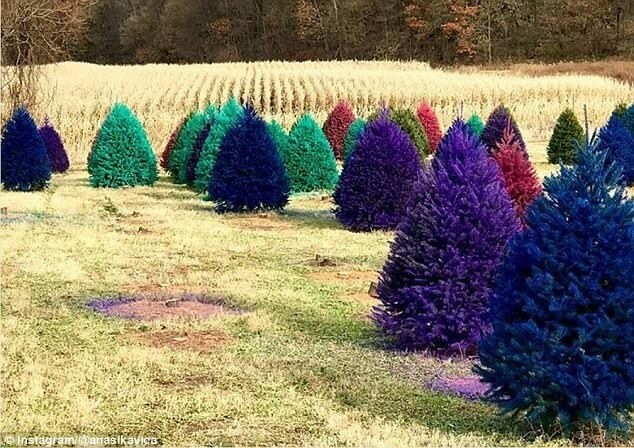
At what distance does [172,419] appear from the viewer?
577cm

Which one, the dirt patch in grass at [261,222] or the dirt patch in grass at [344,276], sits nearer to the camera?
the dirt patch in grass at [344,276]

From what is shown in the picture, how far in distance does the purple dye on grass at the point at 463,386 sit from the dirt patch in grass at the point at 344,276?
3.67 metres

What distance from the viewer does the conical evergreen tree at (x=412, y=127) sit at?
2409cm

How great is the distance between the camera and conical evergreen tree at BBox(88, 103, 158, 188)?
21.1 meters

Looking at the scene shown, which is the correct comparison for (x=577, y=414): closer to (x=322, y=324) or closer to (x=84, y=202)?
(x=322, y=324)

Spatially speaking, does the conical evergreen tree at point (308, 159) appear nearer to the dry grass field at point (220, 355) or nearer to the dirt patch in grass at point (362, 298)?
the dry grass field at point (220, 355)

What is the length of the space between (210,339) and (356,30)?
63085 mm

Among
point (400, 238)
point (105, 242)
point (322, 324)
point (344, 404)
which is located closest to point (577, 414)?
point (344, 404)

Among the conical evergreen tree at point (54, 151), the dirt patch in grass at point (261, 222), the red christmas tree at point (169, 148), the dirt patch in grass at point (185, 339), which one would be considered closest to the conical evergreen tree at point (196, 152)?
the red christmas tree at point (169, 148)

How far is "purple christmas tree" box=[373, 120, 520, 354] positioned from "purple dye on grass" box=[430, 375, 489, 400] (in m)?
0.59

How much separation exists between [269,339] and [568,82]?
3259 cm

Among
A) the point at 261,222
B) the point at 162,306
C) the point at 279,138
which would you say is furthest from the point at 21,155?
the point at 162,306

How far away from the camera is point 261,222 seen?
50.4 feet

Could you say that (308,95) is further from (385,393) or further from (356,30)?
(356,30)
